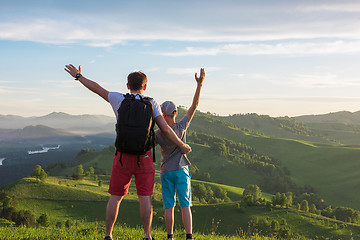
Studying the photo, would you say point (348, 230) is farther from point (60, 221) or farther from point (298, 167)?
point (298, 167)

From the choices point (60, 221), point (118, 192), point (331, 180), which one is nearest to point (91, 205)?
point (60, 221)

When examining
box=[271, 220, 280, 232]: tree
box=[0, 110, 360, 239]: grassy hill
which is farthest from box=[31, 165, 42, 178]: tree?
box=[271, 220, 280, 232]: tree

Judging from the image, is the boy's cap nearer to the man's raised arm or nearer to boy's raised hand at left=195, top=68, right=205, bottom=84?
the man's raised arm

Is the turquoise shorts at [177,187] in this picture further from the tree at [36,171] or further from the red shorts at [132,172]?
the tree at [36,171]

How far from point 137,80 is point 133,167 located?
5.25ft

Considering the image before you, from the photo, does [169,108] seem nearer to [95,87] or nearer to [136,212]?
[95,87]

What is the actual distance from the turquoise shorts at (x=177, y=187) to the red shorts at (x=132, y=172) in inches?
17.1

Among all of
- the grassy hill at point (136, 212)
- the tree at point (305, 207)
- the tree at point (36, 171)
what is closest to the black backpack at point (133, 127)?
the grassy hill at point (136, 212)

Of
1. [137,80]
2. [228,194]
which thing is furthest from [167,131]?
[228,194]

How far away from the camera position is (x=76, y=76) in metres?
6.33

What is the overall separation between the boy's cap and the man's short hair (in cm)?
65

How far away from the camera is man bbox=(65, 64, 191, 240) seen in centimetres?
586

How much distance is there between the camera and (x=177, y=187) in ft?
20.6

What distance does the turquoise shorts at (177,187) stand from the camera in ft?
20.5
